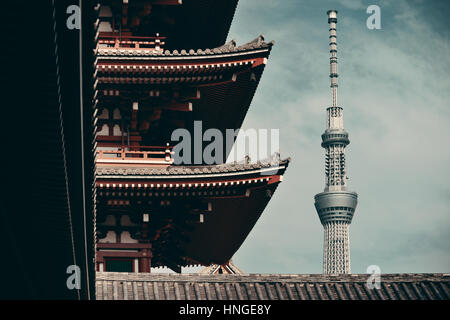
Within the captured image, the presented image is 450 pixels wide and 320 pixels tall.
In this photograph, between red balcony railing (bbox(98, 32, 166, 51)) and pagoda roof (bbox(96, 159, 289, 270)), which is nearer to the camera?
pagoda roof (bbox(96, 159, 289, 270))

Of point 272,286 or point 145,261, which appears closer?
point 272,286

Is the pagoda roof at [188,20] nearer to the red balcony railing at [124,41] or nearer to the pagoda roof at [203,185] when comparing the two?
the red balcony railing at [124,41]

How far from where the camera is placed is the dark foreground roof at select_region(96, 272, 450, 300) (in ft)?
82.4

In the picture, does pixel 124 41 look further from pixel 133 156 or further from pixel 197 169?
pixel 197 169

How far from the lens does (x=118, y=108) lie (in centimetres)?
3103

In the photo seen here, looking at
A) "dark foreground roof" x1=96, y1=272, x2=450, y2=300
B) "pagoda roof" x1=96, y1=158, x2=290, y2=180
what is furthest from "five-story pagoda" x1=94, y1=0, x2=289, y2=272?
"dark foreground roof" x1=96, y1=272, x2=450, y2=300

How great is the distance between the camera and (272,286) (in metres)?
25.6

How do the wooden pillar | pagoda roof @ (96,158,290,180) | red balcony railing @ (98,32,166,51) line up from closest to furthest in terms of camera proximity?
pagoda roof @ (96,158,290,180), the wooden pillar, red balcony railing @ (98,32,166,51)

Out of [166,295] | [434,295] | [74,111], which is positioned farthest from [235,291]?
[74,111]

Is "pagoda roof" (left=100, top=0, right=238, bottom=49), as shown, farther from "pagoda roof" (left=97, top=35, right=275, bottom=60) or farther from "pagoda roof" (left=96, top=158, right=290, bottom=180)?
"pagoda roof" (left=96, top=158, right=290, bottom=180)

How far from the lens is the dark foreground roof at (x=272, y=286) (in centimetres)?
2511

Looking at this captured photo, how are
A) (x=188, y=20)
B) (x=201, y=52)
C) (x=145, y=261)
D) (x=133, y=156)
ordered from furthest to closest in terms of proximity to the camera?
(x=188, y=20) → (x=133, y=156) → (x=201, y=52) → (x=145, y=261)

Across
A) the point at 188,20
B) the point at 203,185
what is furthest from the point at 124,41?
the point at 203,185

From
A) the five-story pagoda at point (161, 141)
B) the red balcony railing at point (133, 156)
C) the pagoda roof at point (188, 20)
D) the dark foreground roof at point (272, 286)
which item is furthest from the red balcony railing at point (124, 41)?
the dark foreground roof at point (272, 286)
